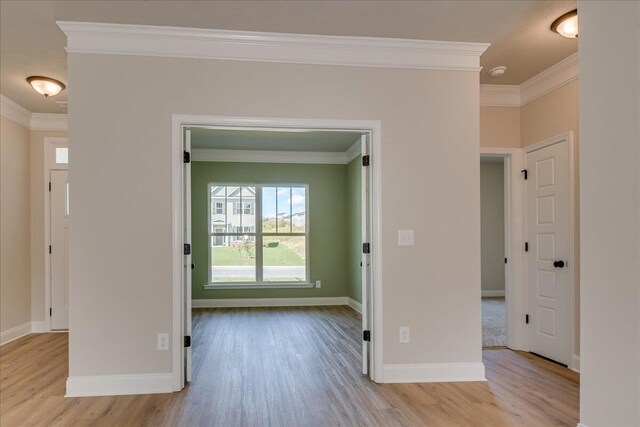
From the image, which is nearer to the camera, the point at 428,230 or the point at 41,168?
the point at 428,230

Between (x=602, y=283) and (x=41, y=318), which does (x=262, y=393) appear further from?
(x=41, y=318)

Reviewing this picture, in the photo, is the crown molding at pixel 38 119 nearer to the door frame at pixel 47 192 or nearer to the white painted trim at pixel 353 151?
the door frame at pixel 47 192

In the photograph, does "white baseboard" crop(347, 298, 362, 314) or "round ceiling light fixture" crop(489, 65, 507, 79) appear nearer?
"round ceiling light fixture" crop(489, 65, 507, 79)

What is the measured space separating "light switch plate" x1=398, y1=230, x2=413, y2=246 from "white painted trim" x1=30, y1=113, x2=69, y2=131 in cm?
439

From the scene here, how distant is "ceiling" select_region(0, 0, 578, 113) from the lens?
2.75 metres

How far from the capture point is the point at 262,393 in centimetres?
309

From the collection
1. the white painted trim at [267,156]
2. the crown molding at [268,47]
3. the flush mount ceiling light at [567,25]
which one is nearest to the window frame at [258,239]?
the white painted trim at [267,156]

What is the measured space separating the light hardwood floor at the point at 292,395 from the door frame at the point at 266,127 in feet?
0.81

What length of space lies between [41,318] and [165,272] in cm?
318

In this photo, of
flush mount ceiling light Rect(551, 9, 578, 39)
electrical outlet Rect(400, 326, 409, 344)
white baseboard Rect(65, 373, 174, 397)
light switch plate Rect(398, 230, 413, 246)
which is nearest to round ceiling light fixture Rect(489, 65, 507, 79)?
flush mount ceiling light Rect(551, 9, 578, 39)

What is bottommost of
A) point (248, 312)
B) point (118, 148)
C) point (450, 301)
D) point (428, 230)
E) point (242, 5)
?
point (248, 312)

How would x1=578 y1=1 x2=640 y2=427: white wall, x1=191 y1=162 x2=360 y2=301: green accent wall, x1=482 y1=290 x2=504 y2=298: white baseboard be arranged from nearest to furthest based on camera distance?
x1=578 y1=1 x2=640 y2=427: white wall < x1=191 y1=162 x2=360 y2=301: green accent wall < x1=482 y1=290 x2=504 y2=298: white baseboard

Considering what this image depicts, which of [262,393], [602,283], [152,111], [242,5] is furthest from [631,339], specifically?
[152,111]

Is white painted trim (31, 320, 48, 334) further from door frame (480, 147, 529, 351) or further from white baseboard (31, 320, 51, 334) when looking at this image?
door frame (480, 147, 529, 351)
